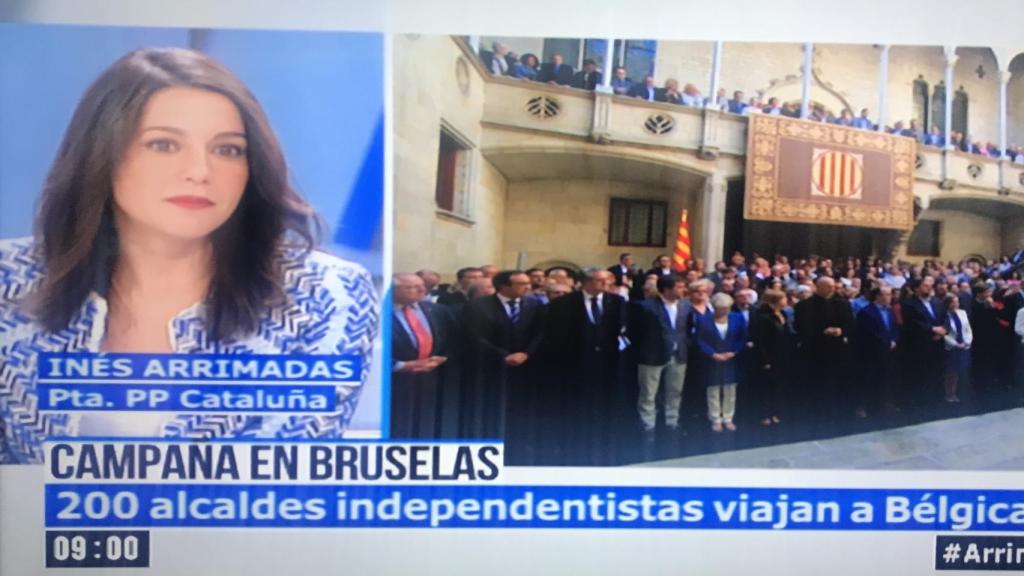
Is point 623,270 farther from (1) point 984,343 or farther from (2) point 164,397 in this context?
(2) point 164,397

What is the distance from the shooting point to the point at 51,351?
211 centimetres

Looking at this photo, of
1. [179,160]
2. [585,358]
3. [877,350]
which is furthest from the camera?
[877,350]

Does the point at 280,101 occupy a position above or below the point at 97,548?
above

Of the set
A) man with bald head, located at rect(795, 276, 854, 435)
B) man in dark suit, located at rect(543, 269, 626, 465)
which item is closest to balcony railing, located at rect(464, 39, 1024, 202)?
man in dark suit, located at rect(543, 269, 626, 465)

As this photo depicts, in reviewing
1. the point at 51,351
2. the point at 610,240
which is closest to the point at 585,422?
the point at 610,240

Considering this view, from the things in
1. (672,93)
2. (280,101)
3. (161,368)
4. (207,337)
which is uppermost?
(672,93)

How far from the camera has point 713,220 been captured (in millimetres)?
2176

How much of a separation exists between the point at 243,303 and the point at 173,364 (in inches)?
12.5

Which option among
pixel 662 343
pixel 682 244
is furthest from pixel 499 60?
pixel 662 343

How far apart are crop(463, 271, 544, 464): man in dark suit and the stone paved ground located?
0.49m

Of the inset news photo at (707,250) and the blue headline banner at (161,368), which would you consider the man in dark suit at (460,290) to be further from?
the blue headline banner at (161,368)

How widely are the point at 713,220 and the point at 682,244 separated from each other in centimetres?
14

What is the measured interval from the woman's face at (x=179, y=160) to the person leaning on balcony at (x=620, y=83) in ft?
4.11

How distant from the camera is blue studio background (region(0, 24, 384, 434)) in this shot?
6.79ft
